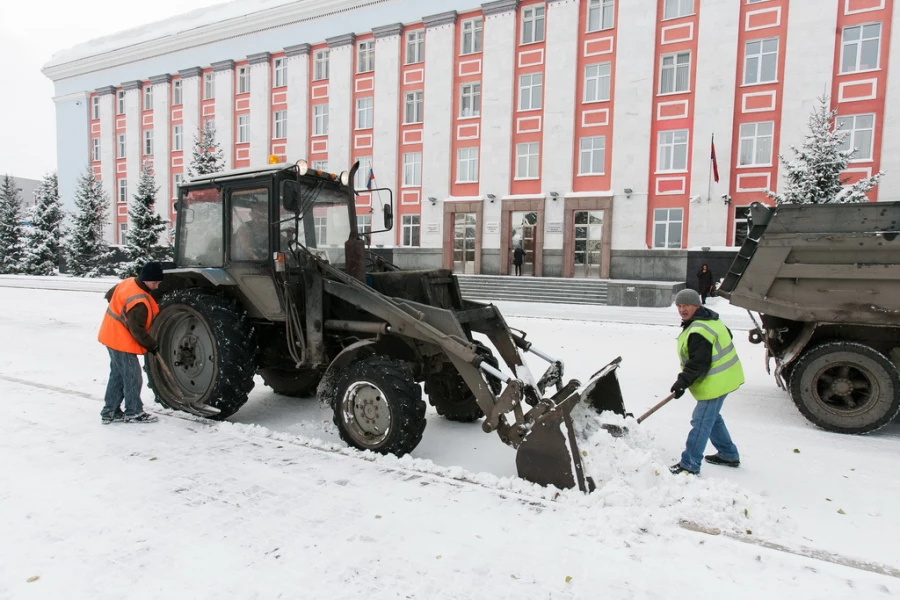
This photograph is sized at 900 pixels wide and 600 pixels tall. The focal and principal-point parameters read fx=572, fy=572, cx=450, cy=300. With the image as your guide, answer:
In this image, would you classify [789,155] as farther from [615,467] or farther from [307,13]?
[307,13]

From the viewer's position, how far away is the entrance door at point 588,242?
25.5 m

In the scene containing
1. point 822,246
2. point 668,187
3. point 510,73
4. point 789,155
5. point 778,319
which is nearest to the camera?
point 822,246

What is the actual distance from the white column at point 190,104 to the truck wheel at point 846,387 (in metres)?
38.6

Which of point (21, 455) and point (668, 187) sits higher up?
point (668, 187)

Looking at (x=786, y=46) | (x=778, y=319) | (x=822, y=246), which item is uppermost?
(x=786, y=46)

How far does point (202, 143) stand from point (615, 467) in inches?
1294

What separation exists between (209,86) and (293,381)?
36249 millimetres

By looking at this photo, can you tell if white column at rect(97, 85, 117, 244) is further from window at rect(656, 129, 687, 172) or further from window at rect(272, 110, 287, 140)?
window at rect(656, 129, 687, 172)

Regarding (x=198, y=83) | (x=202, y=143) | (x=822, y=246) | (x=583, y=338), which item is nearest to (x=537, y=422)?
(x=822, y=246)

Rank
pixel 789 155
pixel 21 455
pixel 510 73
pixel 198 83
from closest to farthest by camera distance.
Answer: pixel 21 455 → pixel 789 155 → pixel 510 73 → pixel 198 83

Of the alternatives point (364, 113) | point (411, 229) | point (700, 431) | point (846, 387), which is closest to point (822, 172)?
point (846, 387)

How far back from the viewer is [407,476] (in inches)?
169

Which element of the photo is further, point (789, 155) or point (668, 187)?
point (668, 187)

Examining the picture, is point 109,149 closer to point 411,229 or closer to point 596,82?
point 411,229
